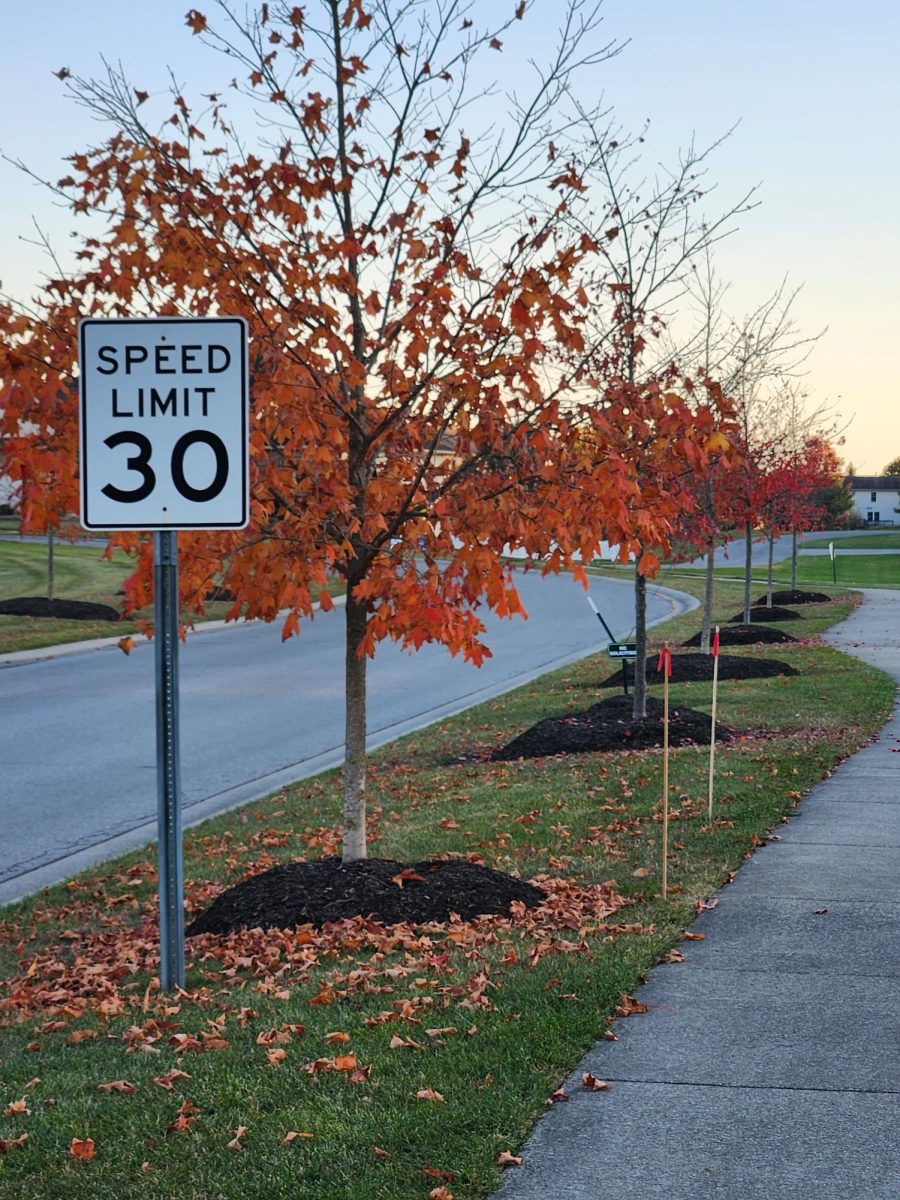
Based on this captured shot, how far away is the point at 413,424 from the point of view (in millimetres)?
7648

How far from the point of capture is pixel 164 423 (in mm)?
6113

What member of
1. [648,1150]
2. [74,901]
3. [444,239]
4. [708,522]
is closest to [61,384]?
[444,239]

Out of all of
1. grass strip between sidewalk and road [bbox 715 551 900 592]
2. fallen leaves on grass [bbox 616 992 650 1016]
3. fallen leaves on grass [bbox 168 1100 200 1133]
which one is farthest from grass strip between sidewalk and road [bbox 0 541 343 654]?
grass strip between sidewalk and road [bbox 715 551 900 592]

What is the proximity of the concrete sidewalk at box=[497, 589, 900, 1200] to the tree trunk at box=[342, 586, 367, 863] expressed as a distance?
6.46 ft

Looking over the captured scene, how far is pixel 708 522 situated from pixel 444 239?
42.3 feet

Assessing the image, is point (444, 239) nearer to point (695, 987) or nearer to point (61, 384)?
point (61, 384)

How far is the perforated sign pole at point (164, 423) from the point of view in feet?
19.9

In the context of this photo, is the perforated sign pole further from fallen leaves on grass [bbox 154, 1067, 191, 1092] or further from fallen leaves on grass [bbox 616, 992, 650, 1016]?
fallen leaves on grass [bbox 616, 992, 650, 1016]

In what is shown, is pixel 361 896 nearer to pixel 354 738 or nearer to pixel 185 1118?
pixel 354 738

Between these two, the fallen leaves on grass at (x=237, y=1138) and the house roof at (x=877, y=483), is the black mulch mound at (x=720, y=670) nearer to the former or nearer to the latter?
the fallen leaves on grass at (x=237, y=1138)

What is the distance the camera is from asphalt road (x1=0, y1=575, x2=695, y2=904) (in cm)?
1169

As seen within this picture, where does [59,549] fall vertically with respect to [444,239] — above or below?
below

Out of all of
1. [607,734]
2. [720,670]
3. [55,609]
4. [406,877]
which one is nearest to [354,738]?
[406,877]

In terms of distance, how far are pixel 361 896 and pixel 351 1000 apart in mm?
1680
